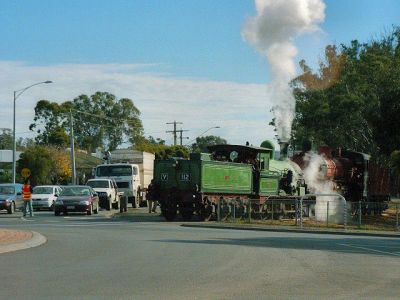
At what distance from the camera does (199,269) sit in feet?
44.1

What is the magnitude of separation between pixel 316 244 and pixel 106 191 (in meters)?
24.6

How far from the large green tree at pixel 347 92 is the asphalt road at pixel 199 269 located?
102 ft

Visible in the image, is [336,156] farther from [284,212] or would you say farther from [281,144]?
[284,212]

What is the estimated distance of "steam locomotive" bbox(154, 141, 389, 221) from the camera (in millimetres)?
31328

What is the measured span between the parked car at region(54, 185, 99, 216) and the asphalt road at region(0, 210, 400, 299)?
15.6 metres

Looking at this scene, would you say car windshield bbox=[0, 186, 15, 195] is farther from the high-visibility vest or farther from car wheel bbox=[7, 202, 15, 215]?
the high-visibility vest

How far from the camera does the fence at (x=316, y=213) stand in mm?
28562

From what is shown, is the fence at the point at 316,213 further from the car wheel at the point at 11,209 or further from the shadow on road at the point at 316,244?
the car wheel at the point at 11,209

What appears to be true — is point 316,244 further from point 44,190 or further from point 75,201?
point 44,190

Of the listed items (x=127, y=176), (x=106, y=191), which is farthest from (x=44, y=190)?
(x=127, y=176)

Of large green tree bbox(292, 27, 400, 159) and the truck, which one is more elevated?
large green tree bbox(292, 27, 400, 159)

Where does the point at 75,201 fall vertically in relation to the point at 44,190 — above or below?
below

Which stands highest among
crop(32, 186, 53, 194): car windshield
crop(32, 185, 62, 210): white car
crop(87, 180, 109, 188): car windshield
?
crop(87, 180, 109, 188): car windshield

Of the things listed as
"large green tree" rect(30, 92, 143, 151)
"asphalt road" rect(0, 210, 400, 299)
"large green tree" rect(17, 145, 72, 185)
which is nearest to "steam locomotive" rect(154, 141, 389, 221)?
"asphalt road" rect(0, 210, 400, 299)
